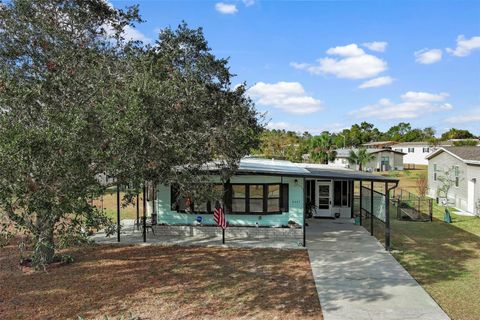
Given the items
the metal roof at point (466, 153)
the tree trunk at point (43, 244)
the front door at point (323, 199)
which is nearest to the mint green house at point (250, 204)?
the front door at point (323, 199)

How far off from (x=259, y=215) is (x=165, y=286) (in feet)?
22.2

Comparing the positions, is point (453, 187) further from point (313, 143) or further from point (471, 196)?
point (313, 143)

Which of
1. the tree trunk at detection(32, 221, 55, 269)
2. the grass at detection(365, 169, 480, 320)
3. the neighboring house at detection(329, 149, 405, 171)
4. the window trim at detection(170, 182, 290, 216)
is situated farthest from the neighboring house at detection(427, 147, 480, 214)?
the neighboring house at detection(329, 149, 405, 171)

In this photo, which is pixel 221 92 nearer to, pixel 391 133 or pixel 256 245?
pixel 256 245

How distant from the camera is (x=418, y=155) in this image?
226ft

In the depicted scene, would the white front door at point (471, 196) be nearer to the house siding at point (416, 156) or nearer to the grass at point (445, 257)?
the grass at point (445, 257)

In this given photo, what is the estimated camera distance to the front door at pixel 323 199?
2047cm

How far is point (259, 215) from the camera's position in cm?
1639

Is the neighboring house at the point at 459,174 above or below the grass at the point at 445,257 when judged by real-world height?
above

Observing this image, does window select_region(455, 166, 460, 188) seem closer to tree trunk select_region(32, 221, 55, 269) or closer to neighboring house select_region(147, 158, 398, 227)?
neighboring house select_region(147, 158, 398, 227)

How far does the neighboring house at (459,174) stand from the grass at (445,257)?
2148mm

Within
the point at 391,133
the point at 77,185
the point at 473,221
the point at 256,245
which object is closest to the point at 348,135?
the point at 391,133

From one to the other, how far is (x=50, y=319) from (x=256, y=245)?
26.4 ft

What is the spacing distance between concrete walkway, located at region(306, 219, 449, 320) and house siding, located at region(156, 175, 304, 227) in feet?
4.62
